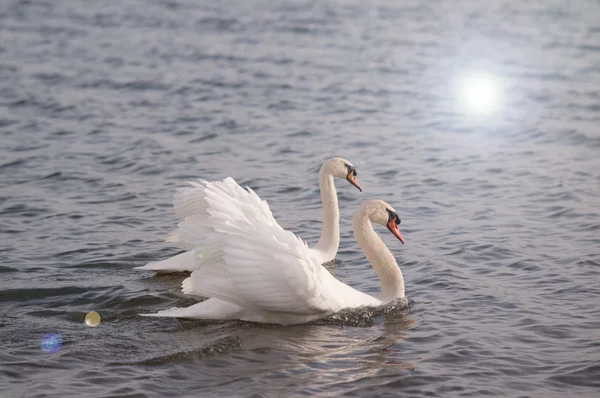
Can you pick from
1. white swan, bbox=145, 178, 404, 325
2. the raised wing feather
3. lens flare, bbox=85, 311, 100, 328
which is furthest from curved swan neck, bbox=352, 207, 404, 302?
lens flare, bbox=85, 311, 100, 328

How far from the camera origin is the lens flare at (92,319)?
32.1 feet

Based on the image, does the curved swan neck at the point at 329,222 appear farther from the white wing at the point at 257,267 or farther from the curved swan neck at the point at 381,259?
the white wing at the point at 257,267

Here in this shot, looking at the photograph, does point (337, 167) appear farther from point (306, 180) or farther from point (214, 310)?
point (214, 310)

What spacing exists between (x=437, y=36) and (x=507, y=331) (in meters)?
19.6

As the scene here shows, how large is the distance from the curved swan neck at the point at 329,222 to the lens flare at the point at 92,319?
118 inches

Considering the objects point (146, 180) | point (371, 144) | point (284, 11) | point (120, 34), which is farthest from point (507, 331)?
point (284, 11)

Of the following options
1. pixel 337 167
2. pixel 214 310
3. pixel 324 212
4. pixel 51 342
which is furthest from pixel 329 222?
pixel 51 342

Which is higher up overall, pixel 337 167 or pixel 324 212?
pixel 337 167

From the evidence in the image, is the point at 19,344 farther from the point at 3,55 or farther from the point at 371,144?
the point at 3,55

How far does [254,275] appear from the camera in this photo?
9312 millimetres

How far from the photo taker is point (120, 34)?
27594mm

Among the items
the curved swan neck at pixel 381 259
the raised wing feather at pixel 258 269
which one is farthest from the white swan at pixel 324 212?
the curved swan neck at pixel 381 259

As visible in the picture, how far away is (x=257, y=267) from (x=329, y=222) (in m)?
3.02

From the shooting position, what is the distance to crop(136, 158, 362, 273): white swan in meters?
11.1
